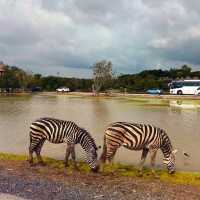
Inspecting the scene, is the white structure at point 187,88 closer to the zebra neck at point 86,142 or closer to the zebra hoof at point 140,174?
the zebra hoof at point 140,174

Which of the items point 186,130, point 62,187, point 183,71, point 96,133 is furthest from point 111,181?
point 183,71

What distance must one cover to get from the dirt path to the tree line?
94.8 m

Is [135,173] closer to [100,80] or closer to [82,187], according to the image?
[82,187]

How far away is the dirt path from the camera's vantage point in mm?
10516

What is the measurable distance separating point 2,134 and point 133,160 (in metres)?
9.97

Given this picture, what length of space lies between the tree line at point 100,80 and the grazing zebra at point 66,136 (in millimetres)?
93028

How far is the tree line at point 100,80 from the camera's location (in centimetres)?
11062

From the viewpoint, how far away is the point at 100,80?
110 meters

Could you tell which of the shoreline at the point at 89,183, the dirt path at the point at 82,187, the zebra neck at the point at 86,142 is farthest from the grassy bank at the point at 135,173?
the zebra neck at the point at 86,142

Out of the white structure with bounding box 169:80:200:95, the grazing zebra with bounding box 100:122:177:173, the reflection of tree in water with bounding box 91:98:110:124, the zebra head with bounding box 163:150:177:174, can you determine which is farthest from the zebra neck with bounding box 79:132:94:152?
the white structure with bounding box 169:80:200:95

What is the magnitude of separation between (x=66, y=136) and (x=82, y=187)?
3.04 meters

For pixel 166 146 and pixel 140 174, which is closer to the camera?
pixel 140 174

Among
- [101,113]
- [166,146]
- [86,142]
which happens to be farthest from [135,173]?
[101,113]

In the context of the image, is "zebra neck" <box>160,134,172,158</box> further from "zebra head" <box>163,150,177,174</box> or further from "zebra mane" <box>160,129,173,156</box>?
"zebra head" <box>163,150,177,174</box>
